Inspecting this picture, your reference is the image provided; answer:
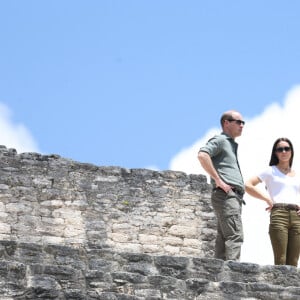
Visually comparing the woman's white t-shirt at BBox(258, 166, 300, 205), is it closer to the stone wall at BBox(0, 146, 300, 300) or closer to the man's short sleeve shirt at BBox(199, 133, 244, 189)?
the man's short sleeve shirt at BBox(199, 133, 244, 189)

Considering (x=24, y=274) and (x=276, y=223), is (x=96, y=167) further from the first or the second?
(x=24, y=274)

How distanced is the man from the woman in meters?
0.30

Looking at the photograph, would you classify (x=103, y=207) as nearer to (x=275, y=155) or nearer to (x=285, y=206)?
(x=275, y=155)

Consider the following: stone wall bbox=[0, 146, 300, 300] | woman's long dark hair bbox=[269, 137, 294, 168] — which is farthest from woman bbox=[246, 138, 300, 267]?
stone wall bbox=[0, 146, 300, 300]

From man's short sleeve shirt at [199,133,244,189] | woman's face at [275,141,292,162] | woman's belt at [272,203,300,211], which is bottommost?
woman's belt at [272,203,300,211]

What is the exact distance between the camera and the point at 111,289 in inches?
371

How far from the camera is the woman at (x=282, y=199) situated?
11367 millimetres

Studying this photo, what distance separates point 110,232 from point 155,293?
6.47 metres

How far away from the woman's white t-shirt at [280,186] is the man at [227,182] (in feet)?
1.02

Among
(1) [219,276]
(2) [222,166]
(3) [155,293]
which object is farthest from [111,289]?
(2) [222,166]

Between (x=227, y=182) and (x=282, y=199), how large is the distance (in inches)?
25.7

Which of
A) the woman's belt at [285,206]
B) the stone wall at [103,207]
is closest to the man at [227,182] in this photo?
the woman's belt at [285,206]

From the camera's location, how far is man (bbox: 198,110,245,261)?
11.2 m

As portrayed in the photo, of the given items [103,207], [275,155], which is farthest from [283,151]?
[103,207]
